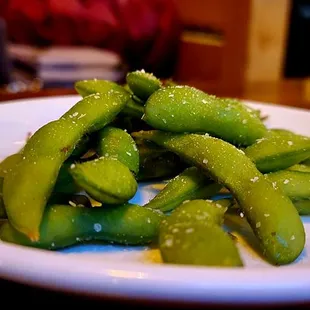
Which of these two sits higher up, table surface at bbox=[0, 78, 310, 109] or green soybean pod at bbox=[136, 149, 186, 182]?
green soybean pod at bbox=[136, 149, 186, 182]

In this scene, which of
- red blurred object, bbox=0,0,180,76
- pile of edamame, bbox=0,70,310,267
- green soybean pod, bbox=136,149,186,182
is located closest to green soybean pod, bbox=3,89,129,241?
pile of edamame, bbox=0,70,310,267

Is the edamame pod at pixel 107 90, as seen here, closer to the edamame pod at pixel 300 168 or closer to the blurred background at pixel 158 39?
the edamame pod at pixel 300 168

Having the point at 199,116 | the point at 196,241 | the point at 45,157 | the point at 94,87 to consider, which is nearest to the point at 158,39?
the point at 94,87

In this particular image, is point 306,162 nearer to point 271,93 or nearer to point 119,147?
point 119,147

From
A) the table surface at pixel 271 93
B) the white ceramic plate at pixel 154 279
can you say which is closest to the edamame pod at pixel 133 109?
the white ceramic plate at pixel 154 279

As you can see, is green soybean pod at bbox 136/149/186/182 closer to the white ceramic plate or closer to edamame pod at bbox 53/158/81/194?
edamame pod at bbox 53/158/81/194

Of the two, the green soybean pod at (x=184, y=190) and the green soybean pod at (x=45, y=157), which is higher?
Answer: the green soybean pod at (x=45, y=157)
